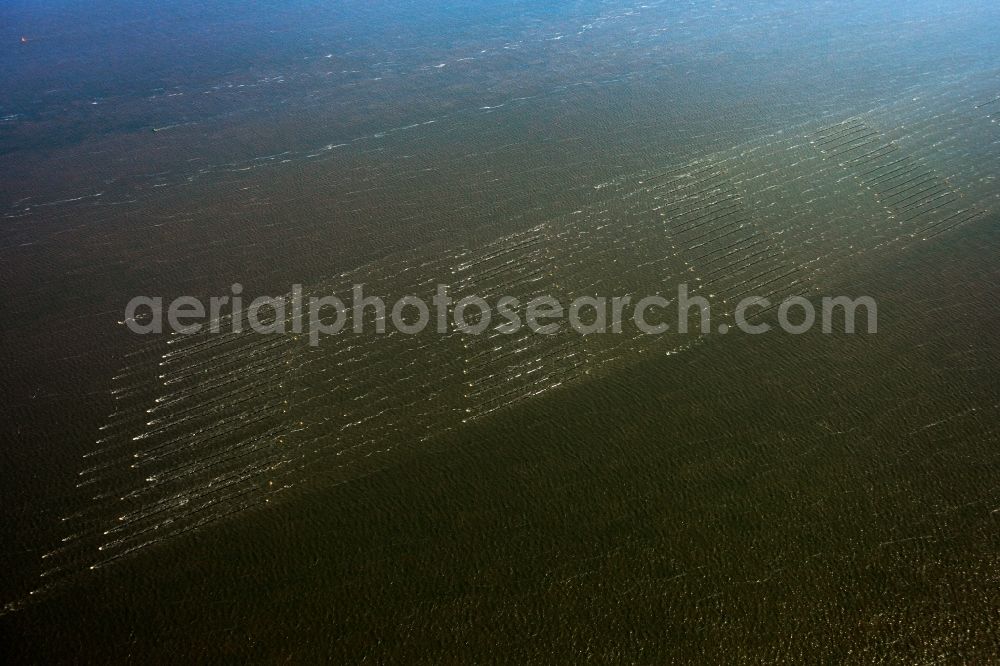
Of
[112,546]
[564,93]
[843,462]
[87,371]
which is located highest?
[564,93]

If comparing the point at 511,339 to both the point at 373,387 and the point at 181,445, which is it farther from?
the point at 181,445

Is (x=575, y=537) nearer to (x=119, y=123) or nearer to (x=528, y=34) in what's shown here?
(x=119, y=123)

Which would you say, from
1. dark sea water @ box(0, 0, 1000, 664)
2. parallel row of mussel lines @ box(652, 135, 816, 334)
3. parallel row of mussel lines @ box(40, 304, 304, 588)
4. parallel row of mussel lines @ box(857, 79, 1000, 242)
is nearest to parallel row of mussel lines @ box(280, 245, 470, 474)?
dark sea water @ box(0, 0, 1000, 664)

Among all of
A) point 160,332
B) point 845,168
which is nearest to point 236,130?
point 160,332
